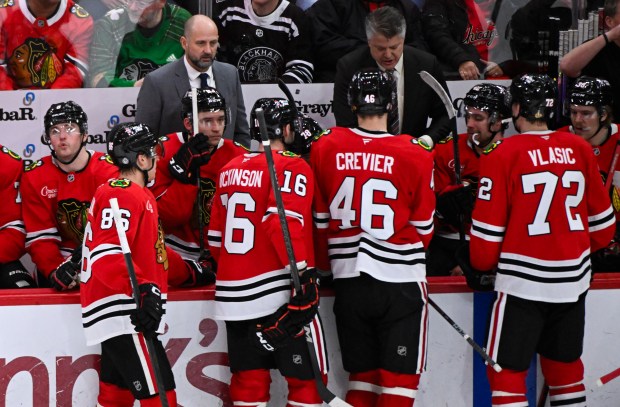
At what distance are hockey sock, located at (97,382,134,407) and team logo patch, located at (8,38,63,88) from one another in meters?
2.07

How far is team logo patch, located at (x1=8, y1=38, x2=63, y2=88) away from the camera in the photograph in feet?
18.1

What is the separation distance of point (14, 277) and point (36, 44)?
4.83 feet

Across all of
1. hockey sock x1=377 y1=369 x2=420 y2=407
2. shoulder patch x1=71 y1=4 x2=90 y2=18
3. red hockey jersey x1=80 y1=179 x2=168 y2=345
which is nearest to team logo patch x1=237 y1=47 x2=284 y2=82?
shoulder patch x1=71 y1=4 x2=90 y2=18

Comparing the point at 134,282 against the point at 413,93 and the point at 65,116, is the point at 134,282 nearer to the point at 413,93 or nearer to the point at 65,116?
Answer: the point at 65,116

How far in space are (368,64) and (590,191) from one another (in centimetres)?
145

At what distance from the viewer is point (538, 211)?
414 centimetres

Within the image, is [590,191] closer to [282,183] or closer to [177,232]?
[282,183]

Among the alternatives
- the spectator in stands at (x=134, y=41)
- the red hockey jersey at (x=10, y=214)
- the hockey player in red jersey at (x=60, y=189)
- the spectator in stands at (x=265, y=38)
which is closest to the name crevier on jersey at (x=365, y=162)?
the hockey player in red jersey at (x=60, y=189)

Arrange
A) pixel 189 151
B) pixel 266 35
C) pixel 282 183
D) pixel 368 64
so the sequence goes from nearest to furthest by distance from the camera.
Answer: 1. pixel 282 183
2. pixel 189 151
3. pixel 368 64
4. pixel 266 35

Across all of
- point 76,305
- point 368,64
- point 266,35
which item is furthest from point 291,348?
point 266,35

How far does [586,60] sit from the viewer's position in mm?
5363

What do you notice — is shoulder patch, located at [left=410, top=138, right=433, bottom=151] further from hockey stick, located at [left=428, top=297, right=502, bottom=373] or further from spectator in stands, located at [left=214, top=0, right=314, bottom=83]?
spectator in stands, located at [left=214, top=0, right=314, bottom=83]

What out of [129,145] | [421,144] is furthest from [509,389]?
[129,145]

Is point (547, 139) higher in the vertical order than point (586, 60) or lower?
lower
